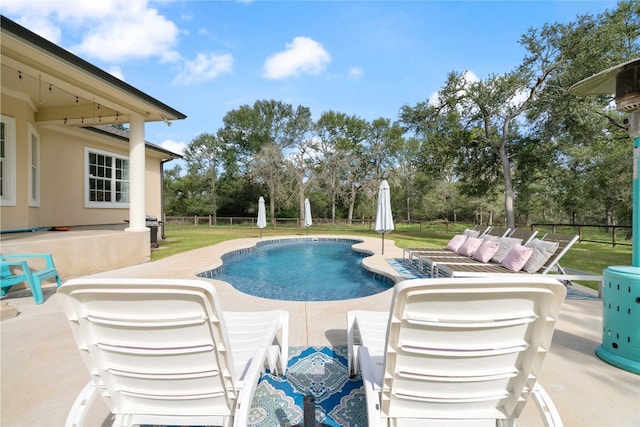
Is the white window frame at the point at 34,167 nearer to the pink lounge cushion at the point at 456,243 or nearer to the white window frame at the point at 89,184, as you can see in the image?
the white window frame at the point at 89,184

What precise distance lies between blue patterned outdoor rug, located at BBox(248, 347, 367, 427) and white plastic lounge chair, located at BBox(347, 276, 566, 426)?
29.2 inches

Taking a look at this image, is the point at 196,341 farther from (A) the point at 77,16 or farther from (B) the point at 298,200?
(B) the point at 298,200

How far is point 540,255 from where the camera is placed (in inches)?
212

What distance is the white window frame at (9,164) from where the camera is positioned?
690 cm

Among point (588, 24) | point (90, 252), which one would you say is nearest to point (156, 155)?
point (90, 252)

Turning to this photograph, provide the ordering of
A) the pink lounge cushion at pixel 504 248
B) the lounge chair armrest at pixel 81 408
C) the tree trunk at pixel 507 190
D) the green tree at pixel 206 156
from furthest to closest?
1. the green tree at pixel 206 156
2. the tree trunk at pixel 507 190
3. the pink lounge cushion at pixel 504 248
4. the lounge chair armrest at pixel 81 408

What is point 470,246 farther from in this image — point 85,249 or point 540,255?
point 85,249

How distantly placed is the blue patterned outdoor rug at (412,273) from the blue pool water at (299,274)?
56 cm

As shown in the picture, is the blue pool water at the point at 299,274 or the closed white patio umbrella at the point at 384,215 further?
the closed white patio umbrella at the point at 384,215

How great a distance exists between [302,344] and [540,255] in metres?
4.60

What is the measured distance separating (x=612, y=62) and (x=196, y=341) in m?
17.3

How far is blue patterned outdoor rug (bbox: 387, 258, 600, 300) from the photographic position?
5136mm

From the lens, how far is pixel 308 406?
1448mm

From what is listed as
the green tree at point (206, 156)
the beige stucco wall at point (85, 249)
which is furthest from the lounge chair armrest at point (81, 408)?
the green tree at point (206, 156)
